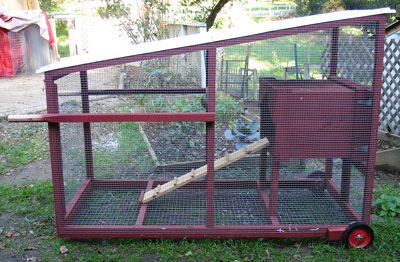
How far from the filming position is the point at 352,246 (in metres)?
3.36

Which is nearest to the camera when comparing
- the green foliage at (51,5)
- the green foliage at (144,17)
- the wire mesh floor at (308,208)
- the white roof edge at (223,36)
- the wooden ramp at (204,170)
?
the white roof edge at (223,36)

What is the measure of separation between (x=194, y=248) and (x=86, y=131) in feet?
5.76

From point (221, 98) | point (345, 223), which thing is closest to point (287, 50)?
point (221, 98)

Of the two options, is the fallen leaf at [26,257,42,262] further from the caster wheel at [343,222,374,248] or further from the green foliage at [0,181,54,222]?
the caster wheel at [343,222,374,248]

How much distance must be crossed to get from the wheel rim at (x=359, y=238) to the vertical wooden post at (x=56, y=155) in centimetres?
254

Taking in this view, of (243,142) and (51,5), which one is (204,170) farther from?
(51,5)

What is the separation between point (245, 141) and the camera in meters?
4.55

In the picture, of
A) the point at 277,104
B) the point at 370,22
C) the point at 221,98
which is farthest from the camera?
the point at 221,98

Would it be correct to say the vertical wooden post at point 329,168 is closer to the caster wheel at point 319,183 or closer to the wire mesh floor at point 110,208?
the caster wheel at point 319,183

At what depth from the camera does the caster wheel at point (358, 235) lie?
332 centimetres

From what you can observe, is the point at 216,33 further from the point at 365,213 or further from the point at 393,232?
the point at 393,232

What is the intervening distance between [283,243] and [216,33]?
6.45 ft

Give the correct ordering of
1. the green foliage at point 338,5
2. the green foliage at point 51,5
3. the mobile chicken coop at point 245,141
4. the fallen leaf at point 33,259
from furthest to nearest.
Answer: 1. the green foliage at point 51,5
2. the green foliage at point 338,5
3. the fallen leaf at point 33,259
4. the mobile chicken coop at point 245,141

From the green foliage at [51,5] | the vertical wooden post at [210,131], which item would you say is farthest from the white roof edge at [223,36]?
the green foliage at [51,5]
